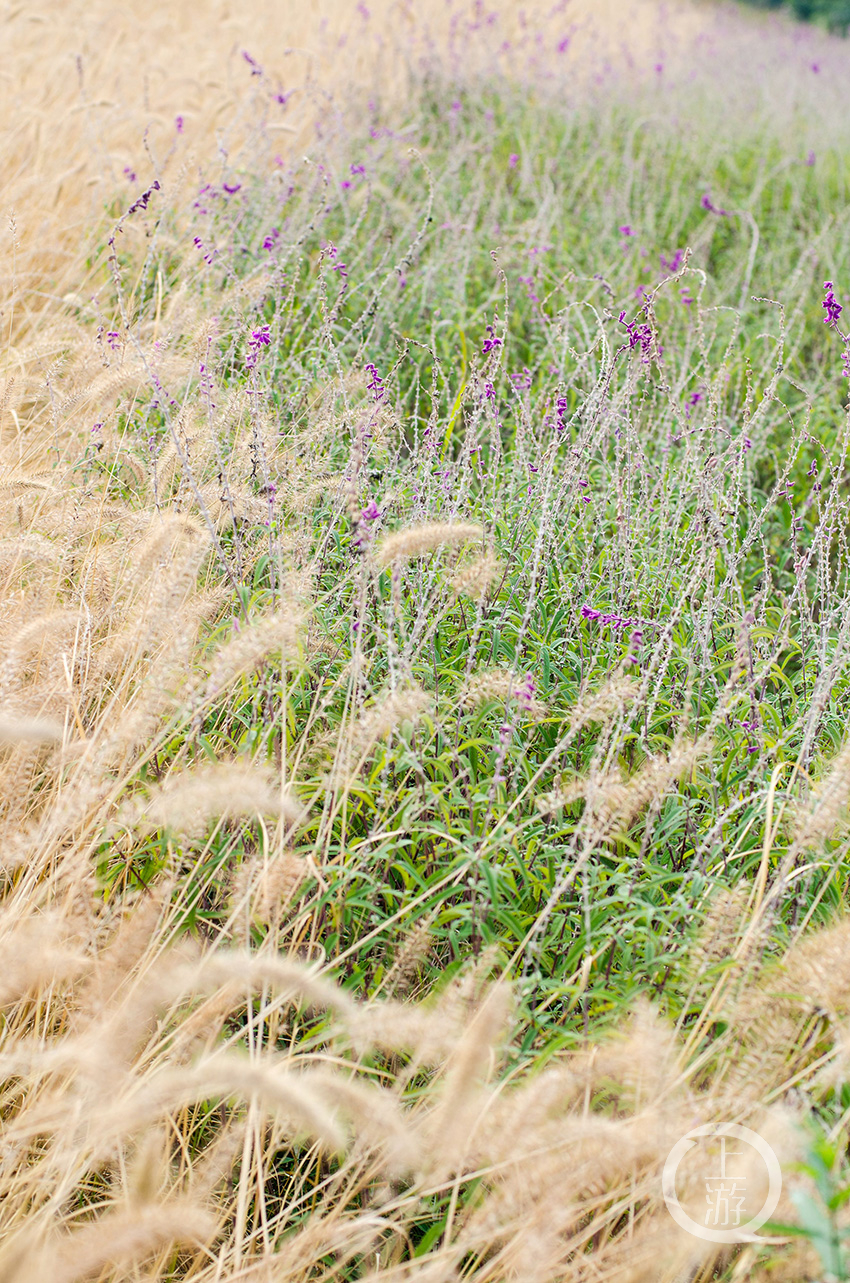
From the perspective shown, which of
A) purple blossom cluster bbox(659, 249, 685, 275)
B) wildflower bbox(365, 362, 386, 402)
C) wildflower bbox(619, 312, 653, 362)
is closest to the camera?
→ wildflower bbox(619, 312, 653, 362)

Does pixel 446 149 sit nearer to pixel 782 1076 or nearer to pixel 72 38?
pixel 72 38

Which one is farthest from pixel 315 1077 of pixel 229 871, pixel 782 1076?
pixel 782 1076

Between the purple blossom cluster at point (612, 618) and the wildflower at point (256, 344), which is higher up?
the wildflower at point (256, 344)

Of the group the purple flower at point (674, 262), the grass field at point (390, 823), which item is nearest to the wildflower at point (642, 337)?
the grass field at point (390, 823)

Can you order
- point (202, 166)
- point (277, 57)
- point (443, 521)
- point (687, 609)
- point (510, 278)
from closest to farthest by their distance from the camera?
point (443, 521) → point (687, 609) → point (510, 278) → point (202, 166) → point (277, 57)

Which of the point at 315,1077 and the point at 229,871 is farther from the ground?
the point at 315,1077

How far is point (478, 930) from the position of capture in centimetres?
163

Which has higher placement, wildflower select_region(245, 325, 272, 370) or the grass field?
wildflower select_region(245, 325, 272, 370)

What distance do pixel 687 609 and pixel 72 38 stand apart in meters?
5.35

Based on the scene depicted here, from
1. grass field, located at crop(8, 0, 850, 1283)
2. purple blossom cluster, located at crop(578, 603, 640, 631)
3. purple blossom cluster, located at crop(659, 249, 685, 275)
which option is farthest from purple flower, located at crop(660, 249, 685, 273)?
purple blossom cluster, located at crop(578, 603, 640, 631)

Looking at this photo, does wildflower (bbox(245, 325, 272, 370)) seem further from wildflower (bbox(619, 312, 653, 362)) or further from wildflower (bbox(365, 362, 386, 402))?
wildflower (bbox(619, 312, 653, 362))

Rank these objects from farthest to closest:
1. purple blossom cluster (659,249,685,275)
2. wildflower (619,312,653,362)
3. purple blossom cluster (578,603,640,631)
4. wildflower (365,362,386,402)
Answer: purple blossom cluster (659,249,685,275) < wildflower (365,362,386,402) < wildflower (619,312,653,362) < purple blossom cluster (578,603,640,631)

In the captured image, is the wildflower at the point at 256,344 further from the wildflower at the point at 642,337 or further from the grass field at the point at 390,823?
the wildflower at the point at 642,337

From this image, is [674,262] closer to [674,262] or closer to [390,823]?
[674,262]
